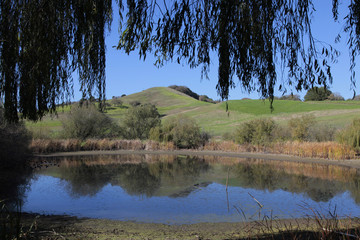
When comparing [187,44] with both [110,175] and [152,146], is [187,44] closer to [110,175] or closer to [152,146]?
[110,175]

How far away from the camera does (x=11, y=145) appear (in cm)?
1423

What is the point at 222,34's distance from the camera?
10.5 feet

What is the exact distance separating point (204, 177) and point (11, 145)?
355 inches

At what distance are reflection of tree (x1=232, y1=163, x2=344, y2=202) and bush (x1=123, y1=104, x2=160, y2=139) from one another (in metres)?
14.2

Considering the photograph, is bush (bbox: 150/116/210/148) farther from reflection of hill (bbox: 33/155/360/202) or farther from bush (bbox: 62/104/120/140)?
reflection of hill (bbox: 33/155/360/202)

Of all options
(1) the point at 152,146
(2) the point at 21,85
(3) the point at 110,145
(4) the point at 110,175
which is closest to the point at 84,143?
(3) the point at 110,145

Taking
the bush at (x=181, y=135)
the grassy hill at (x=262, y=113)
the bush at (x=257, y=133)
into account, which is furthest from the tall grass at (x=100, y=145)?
the grassy hill at (x=262, y=113)

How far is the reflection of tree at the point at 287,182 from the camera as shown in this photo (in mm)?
9875

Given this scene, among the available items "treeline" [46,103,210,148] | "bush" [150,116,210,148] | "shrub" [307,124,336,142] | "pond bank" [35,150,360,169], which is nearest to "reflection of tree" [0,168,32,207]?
"pond bank" [35,150,360,169]

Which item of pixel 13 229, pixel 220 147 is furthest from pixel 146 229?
pixel 220 147

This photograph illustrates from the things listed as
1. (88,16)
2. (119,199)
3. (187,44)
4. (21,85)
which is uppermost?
(88,16)

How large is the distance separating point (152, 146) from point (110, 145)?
3370 mm

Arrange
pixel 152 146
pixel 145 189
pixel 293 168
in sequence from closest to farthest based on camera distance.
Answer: pixel 145 189 → pixel 293 168 → pixel 152 146

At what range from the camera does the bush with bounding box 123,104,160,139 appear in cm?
2795
